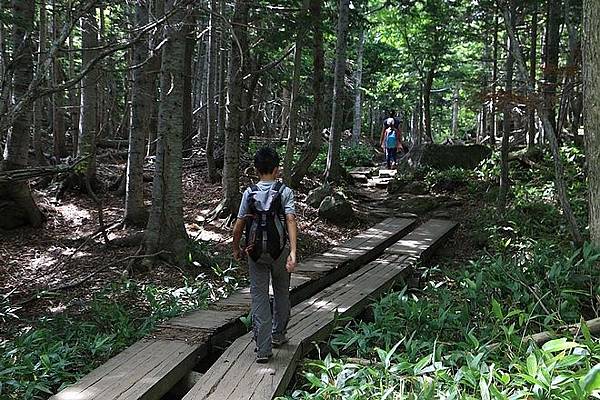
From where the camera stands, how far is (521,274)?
6160 millimetres

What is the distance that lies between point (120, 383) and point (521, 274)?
4654 mm

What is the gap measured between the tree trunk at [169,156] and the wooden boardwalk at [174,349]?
1955 millimetres

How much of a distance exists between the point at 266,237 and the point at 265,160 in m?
0.69

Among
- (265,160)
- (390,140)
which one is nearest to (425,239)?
(265,160)

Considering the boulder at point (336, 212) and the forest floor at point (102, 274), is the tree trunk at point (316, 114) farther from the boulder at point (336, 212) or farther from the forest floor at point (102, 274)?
the boulder at point (336, 212)

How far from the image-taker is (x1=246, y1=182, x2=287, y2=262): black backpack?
4.45 meters

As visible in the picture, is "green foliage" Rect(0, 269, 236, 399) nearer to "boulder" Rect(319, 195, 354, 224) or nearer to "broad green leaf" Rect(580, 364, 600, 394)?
"broad green leaf" Rect(580, 364, 600, 394)

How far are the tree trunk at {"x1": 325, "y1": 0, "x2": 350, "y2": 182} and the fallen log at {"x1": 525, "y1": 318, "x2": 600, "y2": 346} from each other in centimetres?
1032

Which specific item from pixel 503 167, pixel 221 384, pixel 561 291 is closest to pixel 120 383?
pixel 221 384

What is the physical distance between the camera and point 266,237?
445 cm

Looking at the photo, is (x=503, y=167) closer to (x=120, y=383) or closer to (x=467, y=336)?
(x=467, y=336)

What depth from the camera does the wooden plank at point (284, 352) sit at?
400 cm

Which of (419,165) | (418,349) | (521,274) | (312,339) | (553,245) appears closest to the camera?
(418,349)

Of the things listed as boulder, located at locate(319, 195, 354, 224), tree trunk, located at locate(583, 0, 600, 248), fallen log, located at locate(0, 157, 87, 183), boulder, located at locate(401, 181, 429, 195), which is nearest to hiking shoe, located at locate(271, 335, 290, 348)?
fallen log, located at locate(0, 157, 87, 183)
